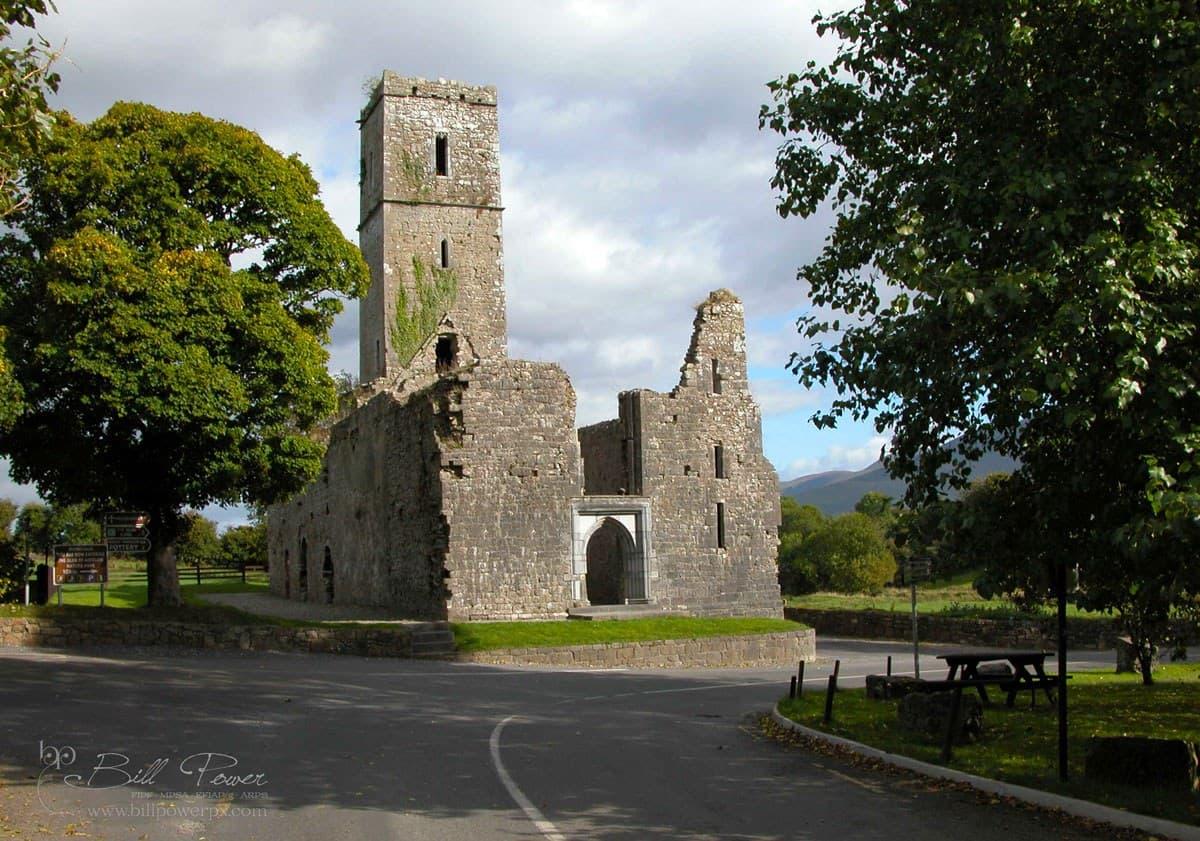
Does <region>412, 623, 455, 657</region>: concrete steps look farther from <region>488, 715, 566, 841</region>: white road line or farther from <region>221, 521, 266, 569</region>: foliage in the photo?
<region>221, 521, 266, 569</region>: foliage

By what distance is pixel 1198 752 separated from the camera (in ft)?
34.3

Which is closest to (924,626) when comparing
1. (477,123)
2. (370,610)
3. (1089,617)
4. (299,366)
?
(1089,617)

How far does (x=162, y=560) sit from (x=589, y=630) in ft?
32.9

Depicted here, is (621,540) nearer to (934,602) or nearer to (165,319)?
(165,319)

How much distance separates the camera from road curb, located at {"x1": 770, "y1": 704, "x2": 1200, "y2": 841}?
8750 millimetres

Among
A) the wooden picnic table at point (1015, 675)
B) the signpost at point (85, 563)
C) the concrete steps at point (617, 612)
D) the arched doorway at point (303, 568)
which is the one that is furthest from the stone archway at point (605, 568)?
the wooden picnic table at point (1015, 675)

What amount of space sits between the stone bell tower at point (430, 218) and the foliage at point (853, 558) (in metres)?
20.4

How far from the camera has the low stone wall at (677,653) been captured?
2647cm

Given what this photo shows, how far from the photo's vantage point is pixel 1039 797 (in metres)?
10.1

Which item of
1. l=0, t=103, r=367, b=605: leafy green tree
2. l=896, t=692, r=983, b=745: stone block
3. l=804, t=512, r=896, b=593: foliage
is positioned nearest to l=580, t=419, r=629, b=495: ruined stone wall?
l=0, t=103, r=367, b=605: leafy green tree

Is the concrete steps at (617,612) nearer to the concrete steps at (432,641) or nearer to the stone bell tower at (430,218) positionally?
the concrete steps at (432,641)

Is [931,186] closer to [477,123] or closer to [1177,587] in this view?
[1177,587]

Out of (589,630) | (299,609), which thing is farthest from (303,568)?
(589,630)

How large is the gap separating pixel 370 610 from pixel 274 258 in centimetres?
1289
